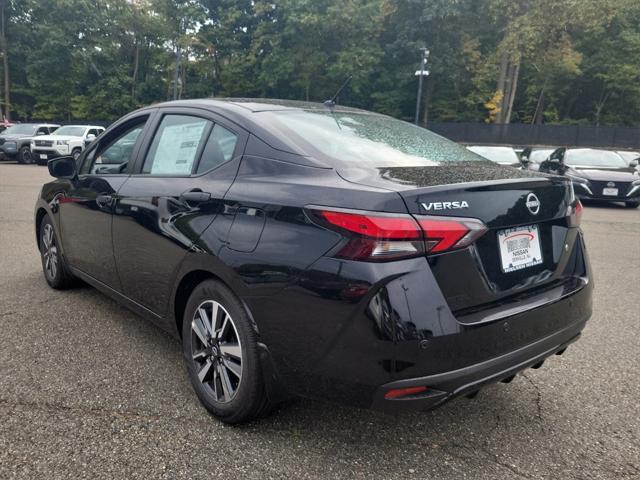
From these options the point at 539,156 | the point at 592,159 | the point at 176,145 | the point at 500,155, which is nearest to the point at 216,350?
the point at 176,145

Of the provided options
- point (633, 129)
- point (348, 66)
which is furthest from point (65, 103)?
point (633, 129)

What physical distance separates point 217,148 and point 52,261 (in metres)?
2.58

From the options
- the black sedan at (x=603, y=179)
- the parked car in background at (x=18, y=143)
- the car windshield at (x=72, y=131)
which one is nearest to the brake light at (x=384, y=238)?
the black sedan at (x=603, y=179)

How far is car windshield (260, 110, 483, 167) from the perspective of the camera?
2510 mm

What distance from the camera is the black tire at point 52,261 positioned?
14.2ft

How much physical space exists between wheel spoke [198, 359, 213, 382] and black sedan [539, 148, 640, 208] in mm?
11480

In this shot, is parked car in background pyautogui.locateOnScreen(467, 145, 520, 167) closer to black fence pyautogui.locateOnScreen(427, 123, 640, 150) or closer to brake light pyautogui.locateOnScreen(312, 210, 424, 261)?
brake light pyautogui.locateOnScreen(312, 210, 424, 261)

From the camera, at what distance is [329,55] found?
127ft

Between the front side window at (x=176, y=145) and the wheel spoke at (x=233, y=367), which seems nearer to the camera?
the wheel spoke at (x=233, y=367)

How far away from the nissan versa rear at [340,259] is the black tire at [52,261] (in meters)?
1.47

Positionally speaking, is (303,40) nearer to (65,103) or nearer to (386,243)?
(65,103)

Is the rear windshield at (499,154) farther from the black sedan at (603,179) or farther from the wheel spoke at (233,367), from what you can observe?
the wheel spoke at (233,367)

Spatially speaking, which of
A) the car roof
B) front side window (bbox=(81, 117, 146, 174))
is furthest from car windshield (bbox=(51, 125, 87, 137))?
the car roof

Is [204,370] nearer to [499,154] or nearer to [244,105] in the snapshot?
[244,105]
